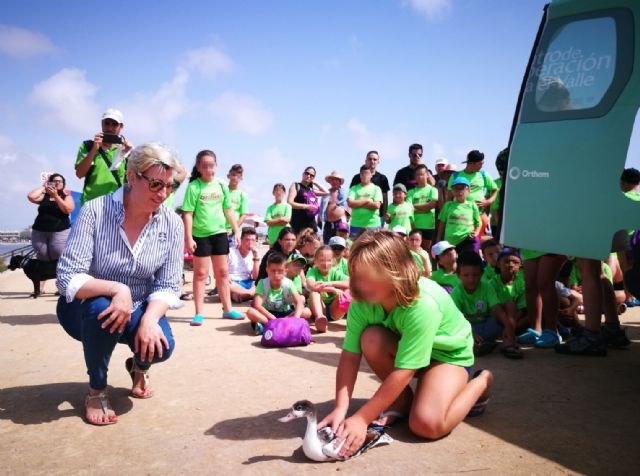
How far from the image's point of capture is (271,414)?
2.59 meters

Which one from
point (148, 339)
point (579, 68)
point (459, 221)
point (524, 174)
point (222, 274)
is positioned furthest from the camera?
point (459, 221)

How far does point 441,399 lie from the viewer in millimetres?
2205

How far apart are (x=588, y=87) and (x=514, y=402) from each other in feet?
6.16

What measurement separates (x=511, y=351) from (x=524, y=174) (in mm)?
1635

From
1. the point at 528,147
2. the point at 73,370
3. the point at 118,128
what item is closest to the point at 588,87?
the point at 528,147

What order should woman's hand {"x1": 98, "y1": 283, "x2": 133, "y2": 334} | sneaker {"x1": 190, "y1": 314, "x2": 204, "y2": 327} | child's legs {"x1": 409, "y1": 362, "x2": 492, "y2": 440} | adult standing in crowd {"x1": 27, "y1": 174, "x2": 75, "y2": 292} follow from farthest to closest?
adult standing in crowd {"x1": 27, "y1": 174, "x2": 75, "y2": 292}, sneaker {"x1": 190, "y1": 314, "x2": 204, "y2": 327}, woman's hand {"x1": 98, "y1": 283, "x2": 133, "y2": 334}, child's legs {"x1": 409, "y1": 362, "x2": 492, "y2": 440}

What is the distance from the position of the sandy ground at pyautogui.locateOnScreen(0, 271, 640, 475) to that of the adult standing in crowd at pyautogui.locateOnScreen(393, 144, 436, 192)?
455cm

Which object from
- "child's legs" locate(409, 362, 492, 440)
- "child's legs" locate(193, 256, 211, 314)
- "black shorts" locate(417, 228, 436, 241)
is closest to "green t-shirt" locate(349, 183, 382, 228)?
"black shorts" locate(417, 228, 436, 241)

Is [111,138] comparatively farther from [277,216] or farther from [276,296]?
[277,216]

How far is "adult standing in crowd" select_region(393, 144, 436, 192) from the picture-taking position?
8.05 meters

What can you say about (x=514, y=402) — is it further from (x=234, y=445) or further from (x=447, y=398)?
(x=234, y=445)

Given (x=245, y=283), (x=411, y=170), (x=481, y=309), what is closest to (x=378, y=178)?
(x=411, y=170)

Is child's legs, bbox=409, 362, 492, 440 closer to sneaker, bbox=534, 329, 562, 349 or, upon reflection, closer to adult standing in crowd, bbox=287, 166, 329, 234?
sneaker, bbox=534, 329, 562, 349

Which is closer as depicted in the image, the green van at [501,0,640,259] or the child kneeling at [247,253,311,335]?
the green van at [501,0,640,259]
